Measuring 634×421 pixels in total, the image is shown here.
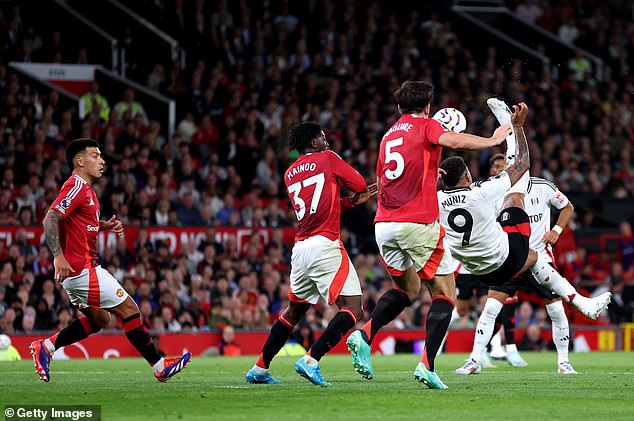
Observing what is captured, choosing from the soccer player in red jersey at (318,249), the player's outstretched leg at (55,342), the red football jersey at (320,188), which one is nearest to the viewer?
the soccer player in red jersey at (318,249)

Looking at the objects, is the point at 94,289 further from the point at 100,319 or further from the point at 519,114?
the point at 519,114

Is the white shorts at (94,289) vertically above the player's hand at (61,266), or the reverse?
the player's hand at (61,266)

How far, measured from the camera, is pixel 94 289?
35.9 feet

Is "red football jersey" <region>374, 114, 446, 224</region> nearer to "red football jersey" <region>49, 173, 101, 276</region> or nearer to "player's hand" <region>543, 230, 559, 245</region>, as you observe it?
"red football jersey" <region>49, 173, 101, 276</region>

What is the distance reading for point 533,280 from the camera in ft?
44.2

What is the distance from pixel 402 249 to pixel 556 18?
81.8 ft

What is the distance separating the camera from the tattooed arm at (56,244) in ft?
34.9

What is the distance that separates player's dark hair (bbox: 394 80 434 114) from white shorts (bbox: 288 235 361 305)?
1394 millimetres

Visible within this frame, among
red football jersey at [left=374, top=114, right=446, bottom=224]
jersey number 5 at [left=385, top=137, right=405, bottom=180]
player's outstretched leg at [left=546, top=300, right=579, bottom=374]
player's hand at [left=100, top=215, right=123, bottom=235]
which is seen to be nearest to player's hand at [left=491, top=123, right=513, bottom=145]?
red football jersey at [left=374, top=114, right=446, bottom=224]

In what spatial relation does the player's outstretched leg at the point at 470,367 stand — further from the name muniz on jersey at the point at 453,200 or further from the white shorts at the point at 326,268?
the white shorts at the point at 326,268

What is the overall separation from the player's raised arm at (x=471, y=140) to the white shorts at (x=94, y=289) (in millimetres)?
3385

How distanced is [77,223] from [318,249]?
230 cm

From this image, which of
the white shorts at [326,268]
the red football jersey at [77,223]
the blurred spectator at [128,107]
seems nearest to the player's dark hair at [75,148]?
→ the red football jersey at [77,223]

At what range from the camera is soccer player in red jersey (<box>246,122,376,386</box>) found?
10.5 meters
